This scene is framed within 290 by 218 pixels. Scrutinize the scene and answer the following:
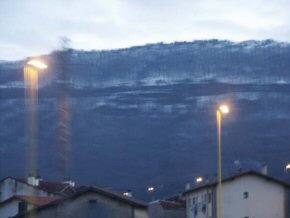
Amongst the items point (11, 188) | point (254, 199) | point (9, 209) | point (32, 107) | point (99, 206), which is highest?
point (32, 107)

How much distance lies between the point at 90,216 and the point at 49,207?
8.34 ft

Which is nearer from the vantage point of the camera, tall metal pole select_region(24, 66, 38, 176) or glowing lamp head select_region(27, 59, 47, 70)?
tall metal pole select_region(24, 66, 38, 176)

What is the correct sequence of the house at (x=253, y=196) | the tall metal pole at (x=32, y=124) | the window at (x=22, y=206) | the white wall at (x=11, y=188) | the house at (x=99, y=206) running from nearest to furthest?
the tall metal pole at (x=32, y=124) → the house at (x=99, y=206) → the window at (x=22, y=206) → the house at (x=253, y=196) → the white wall at (x=11, y=188)

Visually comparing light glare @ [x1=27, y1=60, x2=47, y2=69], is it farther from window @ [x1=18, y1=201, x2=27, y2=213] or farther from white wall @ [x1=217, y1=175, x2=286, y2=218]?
white wall @ [x1=217, y1=175, x2=286, y2=218]

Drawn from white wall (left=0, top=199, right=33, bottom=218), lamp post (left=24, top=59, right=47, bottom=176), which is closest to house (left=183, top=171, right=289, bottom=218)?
white wall (left=0, top=199, right=33, bottom=218)

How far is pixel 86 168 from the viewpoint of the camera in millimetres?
190500

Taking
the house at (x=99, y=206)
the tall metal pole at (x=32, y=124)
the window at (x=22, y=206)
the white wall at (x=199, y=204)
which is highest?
the tall metal pole at (x=32, y=124)

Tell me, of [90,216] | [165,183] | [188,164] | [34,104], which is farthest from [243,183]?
[188,164]

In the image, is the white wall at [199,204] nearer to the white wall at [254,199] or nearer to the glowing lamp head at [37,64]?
the white wall at [254,199]

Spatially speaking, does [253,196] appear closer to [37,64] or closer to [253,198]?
[253,198]

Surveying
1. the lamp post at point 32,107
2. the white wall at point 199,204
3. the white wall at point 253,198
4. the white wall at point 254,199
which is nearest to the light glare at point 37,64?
the lamp post at point 32,107

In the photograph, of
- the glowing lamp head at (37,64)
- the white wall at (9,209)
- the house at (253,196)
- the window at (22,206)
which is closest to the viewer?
the glowing lamp head at (37,64)

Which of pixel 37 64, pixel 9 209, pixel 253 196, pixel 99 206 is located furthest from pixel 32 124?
pixel 9 209

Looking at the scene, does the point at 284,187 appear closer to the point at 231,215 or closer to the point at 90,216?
the point at 231,215
